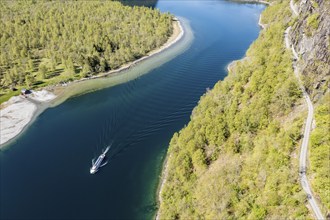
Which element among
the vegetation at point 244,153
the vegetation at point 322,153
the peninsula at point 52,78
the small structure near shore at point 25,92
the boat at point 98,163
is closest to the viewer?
the vegetation at point 322,153

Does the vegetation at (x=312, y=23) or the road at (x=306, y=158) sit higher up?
the vegetation at (x=312, y=23)

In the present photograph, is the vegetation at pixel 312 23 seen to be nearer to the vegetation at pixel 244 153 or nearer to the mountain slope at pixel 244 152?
the mountain slope at pixel 244 152

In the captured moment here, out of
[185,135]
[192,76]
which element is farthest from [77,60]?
[185,135]

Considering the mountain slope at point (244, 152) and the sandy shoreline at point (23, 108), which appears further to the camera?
the sandy shoreline at point (23, 108)

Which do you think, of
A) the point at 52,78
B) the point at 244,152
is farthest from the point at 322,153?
the point at 52,78

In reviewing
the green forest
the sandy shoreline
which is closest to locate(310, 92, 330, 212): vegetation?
the sandy shoreline

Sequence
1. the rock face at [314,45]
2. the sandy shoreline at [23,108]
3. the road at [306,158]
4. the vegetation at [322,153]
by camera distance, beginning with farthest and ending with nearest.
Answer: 1. the sandy shoreline at [23,108]
2. the rock face at [314,45]
3. the vegetation at [322,153]
4. the road at [306,158]

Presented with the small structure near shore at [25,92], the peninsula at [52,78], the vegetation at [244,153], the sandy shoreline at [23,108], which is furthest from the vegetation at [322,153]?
the small structure near shore at [25,92]
